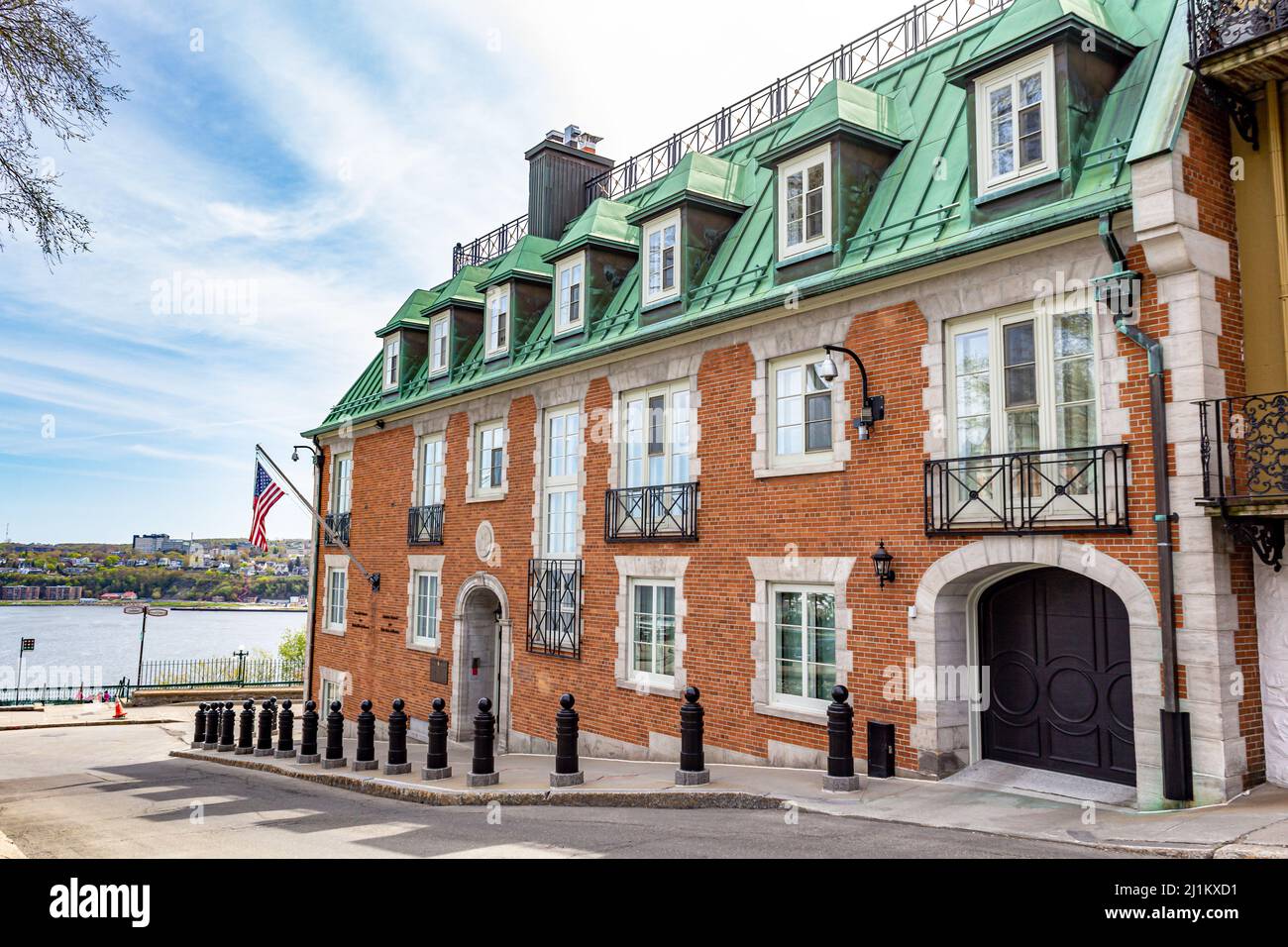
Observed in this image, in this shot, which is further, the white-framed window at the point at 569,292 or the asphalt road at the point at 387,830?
the white-framed window at the point at 569,292

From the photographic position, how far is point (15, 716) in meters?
31.7

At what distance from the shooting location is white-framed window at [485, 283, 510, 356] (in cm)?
2017

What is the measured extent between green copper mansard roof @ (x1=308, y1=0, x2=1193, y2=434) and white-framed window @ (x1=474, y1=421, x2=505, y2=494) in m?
0.98

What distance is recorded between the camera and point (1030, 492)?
393 inches

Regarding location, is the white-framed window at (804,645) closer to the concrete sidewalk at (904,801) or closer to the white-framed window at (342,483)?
the concrete sidewalk at (904,801)

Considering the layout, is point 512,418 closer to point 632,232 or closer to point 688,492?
point 632,232

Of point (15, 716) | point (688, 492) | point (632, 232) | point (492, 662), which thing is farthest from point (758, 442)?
point (15, 716)

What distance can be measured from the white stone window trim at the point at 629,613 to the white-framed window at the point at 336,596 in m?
12.8

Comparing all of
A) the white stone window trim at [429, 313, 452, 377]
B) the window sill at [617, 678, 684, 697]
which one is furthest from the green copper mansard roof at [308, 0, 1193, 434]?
the window sill at [617, 678, 684, 697]

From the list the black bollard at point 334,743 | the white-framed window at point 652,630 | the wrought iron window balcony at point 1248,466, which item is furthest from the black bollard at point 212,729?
the wrought iron window balcony at point 1248,466

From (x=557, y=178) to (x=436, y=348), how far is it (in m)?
5.22

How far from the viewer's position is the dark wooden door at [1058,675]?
994 centimetres

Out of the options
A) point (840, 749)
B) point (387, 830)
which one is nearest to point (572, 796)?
point (387, 830)

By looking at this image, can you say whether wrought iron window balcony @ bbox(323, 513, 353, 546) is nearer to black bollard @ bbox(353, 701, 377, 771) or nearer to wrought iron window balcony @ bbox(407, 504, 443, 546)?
wrought iron window balcony @ bbox(407, 504, 443, 546)
